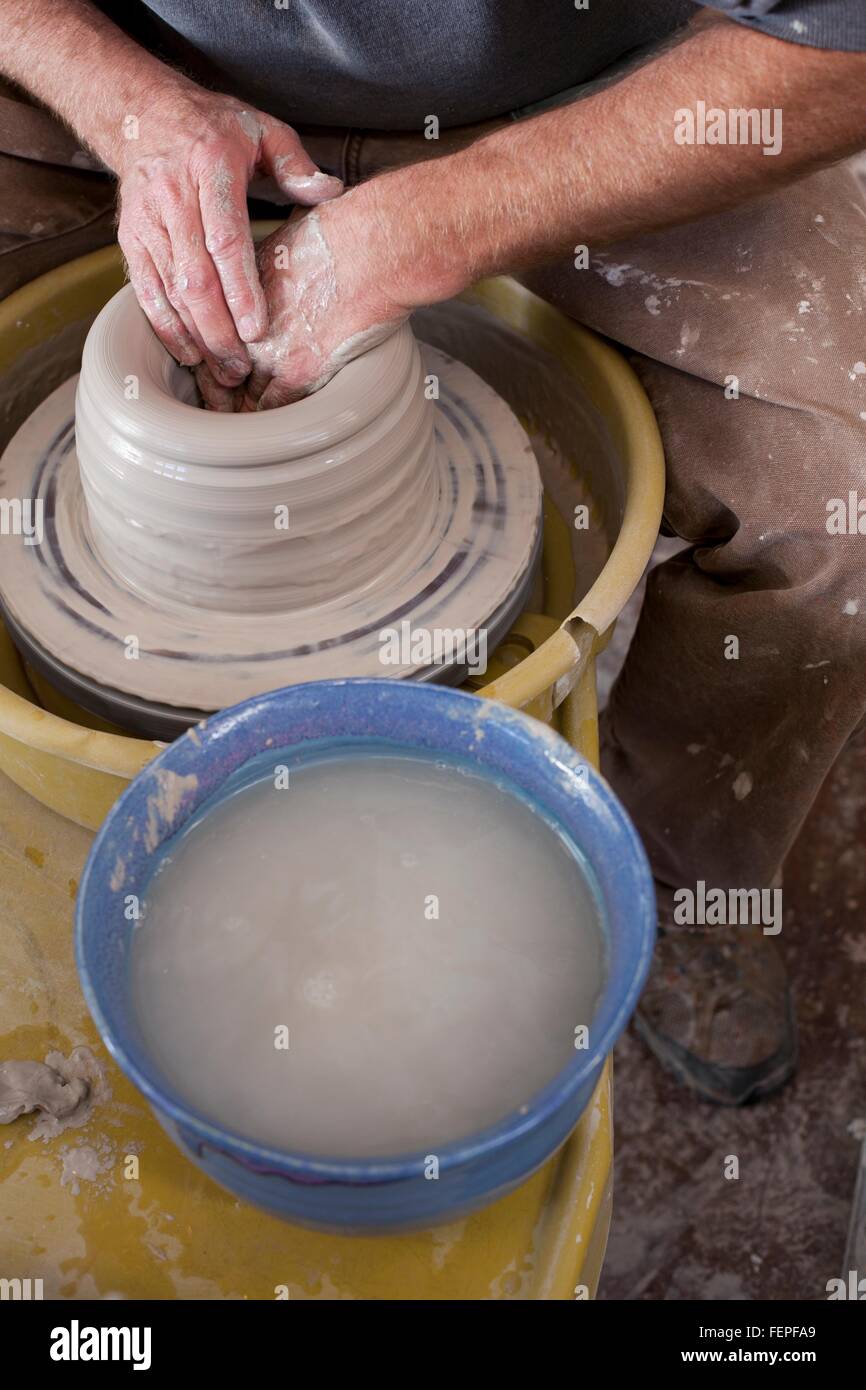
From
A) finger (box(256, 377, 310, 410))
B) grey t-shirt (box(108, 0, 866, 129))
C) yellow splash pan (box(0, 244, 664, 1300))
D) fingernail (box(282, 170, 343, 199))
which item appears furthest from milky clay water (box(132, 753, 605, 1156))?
grey t-shirt (box(108, 0, 866, 129))

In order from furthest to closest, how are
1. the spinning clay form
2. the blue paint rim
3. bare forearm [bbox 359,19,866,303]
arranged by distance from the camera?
the spinning clay form
bare forearm [bbox 359,19,866,303]
the blue paint rim

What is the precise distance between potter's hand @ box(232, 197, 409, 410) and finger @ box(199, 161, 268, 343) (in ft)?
0.09

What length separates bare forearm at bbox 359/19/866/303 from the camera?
930mm

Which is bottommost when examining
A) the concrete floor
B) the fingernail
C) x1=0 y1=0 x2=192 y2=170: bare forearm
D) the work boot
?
the concrete floor

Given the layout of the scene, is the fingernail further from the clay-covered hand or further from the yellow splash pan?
the yellow splash pan

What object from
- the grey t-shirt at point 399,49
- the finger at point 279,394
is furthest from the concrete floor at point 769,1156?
the grey t-shirt at point 399,49

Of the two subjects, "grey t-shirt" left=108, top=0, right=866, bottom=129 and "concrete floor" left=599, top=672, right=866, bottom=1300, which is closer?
"grey t-shirt" left=108, top=0, right=866, bottom=129

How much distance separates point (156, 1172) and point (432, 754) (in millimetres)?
418

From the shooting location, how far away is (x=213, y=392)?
1191 mm

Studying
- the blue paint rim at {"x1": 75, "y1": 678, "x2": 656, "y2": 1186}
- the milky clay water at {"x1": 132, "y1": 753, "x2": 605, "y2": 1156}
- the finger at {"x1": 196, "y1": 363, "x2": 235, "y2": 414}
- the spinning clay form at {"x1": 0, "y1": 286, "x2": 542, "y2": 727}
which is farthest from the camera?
the finger at {"x1": 196, "y1": 363, "x2": 235, "y2": 414}

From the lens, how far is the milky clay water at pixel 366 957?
2.63ft

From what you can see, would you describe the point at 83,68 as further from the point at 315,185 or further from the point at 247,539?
the point at 247,539

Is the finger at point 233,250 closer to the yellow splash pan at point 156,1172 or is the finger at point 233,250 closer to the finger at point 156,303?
the finger at point 156,303
